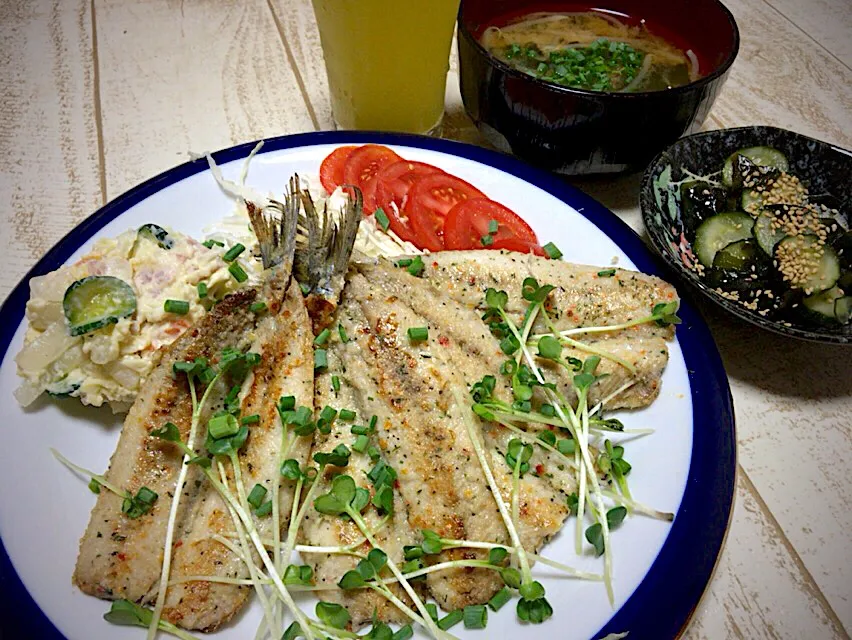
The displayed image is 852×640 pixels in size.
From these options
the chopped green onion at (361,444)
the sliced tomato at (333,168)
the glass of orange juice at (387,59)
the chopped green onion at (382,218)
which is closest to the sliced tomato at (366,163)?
the sliced tomato at (333,168)

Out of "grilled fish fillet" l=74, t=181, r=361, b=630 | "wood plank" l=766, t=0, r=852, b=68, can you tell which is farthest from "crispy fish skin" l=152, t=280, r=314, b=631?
"wood plank" l=766, t=0, r=852, b=68

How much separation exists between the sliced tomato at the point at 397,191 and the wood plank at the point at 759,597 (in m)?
1.62

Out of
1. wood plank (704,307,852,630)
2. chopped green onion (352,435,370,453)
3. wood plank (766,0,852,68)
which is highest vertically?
wood plank (766,0,852,68)

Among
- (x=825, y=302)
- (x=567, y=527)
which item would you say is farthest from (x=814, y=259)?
(x=567, y=527)

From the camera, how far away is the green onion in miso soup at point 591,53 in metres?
2.89

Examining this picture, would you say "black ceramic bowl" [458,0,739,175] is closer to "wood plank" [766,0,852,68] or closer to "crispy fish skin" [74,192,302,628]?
"crispy fish skin" [74,192,302,628]

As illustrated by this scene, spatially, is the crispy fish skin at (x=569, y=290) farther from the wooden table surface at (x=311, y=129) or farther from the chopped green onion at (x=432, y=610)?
the chopped green onion at (x=432, y=610)

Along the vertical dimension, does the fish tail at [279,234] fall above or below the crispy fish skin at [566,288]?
above

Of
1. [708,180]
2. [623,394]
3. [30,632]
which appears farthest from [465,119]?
[30,632]

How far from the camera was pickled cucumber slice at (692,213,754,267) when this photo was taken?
2469mm

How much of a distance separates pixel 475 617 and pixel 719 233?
1.76 meters

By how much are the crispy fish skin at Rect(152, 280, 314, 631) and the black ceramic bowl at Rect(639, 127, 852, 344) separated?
1356 millimetres

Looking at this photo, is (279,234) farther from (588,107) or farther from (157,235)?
(588,107)

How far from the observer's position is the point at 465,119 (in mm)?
3373
